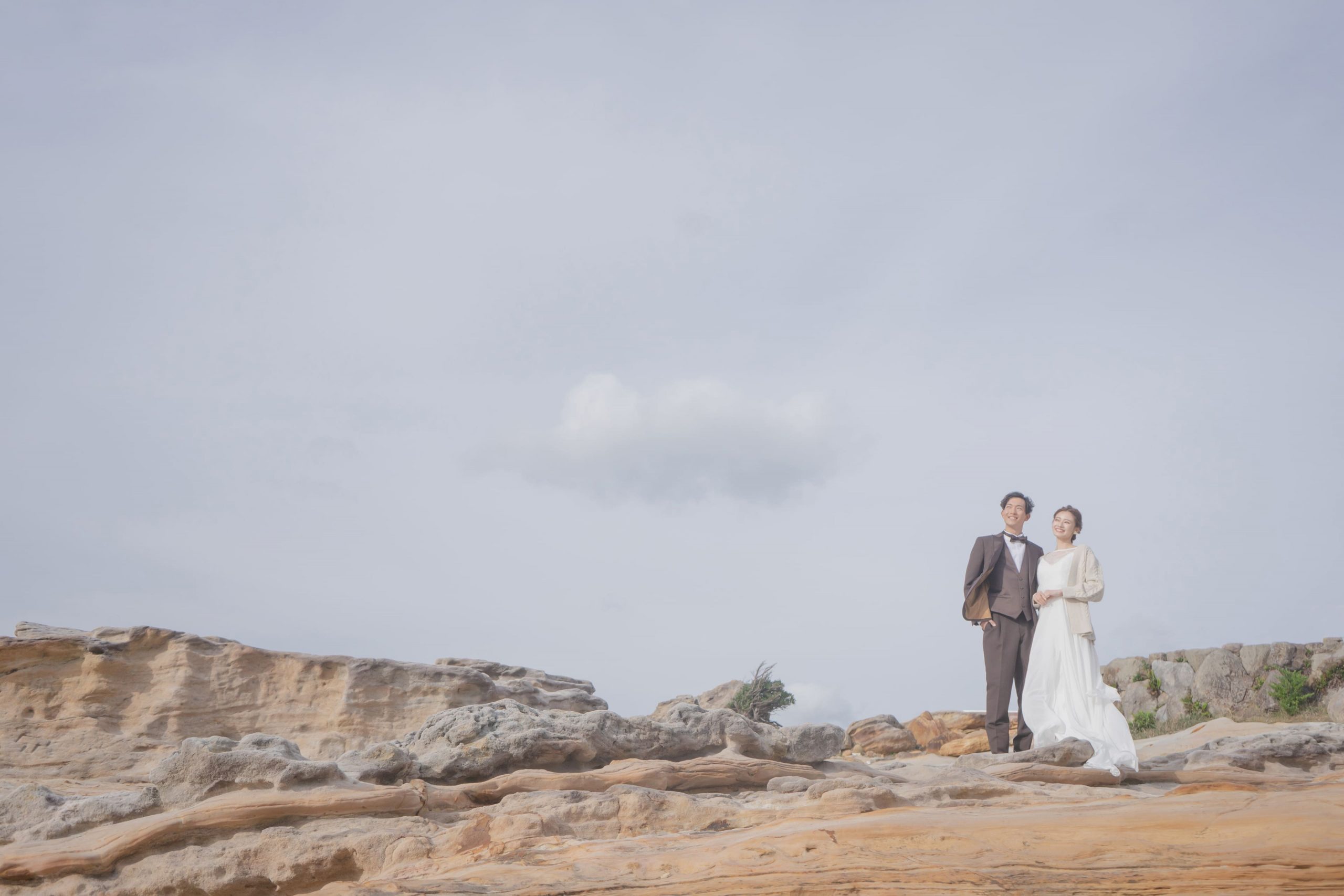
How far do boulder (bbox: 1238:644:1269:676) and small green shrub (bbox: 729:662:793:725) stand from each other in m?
8.47

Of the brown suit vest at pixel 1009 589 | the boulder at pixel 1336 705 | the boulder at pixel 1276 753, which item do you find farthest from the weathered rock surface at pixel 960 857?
the boulder at pixel 1336 705

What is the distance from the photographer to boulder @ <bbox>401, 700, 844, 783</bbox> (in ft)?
21.7

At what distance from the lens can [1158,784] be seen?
8062 millimetres

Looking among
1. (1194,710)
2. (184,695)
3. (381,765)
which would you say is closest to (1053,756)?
(381,765)

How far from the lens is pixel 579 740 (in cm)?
678

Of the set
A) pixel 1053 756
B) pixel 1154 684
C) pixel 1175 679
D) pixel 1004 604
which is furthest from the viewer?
pixel 1154 684

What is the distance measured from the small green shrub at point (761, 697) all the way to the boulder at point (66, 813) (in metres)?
12.2

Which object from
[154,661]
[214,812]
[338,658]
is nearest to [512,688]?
[338,658]

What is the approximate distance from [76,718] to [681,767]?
18.4 ft

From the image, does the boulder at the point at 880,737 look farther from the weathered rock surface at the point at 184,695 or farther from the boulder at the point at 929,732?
the weathered rock surface at the point at 184,695

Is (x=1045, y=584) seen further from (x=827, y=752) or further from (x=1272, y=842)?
(x=1272, y=842)

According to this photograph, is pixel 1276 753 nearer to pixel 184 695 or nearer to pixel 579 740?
pixel 579 740

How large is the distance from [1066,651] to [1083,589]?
625 mm

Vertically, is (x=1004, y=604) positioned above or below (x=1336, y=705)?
above
